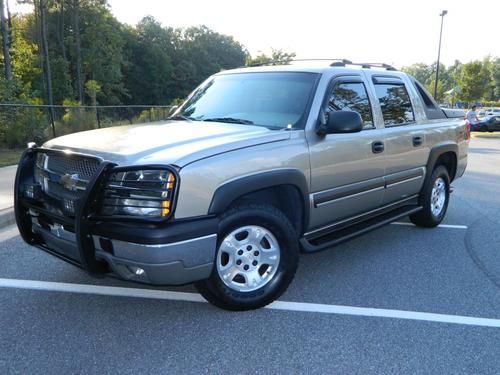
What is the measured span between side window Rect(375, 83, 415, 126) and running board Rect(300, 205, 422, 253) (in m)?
1.00

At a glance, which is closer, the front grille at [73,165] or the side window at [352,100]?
the front grille at [73,165]

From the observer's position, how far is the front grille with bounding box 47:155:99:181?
10.5ft

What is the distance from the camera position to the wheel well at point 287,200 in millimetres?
3734

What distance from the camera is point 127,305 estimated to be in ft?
12.0

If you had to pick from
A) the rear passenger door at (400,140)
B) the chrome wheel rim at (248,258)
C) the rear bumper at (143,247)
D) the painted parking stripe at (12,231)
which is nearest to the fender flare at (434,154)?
the rear passenger door at (400,140)

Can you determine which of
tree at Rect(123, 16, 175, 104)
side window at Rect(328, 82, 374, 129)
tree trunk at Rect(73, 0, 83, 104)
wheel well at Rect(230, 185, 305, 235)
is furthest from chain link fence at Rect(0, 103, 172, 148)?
tree at Rect(123, 16, 175, 104)

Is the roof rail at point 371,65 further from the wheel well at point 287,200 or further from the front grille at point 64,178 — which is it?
the front grille at point 64,178

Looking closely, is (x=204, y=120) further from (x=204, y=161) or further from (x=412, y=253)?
(x=412, y=253)

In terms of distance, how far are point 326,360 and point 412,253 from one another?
2.48 meters

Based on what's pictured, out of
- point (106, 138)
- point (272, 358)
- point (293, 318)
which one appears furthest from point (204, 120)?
point (272, 358)

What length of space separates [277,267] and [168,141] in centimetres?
130

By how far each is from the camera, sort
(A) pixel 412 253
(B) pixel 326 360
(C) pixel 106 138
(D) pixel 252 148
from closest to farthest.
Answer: (B) pixel 326 360 < (D) pixel 252 148 < (C) pixel 106 138 < (A) pixel 412 253

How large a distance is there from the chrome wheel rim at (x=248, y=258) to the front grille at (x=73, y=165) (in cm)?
105

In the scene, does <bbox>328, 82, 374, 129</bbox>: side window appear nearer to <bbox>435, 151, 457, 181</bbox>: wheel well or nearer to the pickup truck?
the pickup truck
